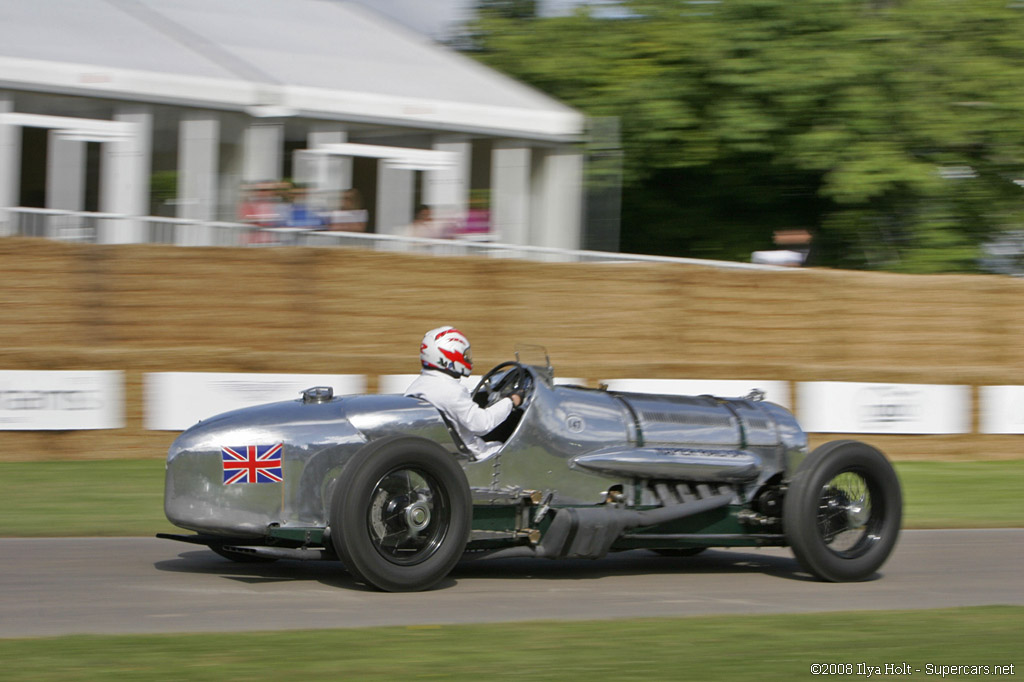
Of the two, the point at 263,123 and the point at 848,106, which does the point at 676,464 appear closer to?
A: the point at 263,123

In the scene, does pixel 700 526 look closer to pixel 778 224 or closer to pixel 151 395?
pixel 151 395

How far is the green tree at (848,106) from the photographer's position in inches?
690

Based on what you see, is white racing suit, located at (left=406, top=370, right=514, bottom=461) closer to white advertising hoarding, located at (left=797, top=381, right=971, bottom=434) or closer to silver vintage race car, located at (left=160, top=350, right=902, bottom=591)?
silver vintage race car, located at (left=160, top=350, right=902, bottom=591)

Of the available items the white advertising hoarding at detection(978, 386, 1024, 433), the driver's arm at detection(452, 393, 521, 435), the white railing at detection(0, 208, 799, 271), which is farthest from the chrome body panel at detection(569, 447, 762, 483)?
the white advertising hoarding at detection(978, 386, 1024, 433)

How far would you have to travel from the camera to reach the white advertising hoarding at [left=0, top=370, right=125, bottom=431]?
10930 mm

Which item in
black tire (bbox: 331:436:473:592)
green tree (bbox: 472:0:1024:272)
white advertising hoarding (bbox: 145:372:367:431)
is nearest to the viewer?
black tire (bbox: 331:436:473:592)

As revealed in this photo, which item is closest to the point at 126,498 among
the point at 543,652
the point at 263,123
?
the point at 543,652

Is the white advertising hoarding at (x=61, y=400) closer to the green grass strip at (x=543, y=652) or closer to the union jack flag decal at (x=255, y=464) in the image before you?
the union jack flag decal at (x=255, y=464)

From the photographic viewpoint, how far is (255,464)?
6.18 m

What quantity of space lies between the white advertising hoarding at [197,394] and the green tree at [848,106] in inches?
354

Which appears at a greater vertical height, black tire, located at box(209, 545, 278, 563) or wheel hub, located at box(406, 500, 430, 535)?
wheel hub, located at box(406, 500, 430, 535)

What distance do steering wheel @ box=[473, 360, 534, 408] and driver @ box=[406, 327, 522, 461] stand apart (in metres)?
0.11

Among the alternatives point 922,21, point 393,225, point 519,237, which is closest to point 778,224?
point 922,21

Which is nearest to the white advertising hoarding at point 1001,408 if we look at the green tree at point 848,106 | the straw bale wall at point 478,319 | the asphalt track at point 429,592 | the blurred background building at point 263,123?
the straw bale wall at point 478,319
